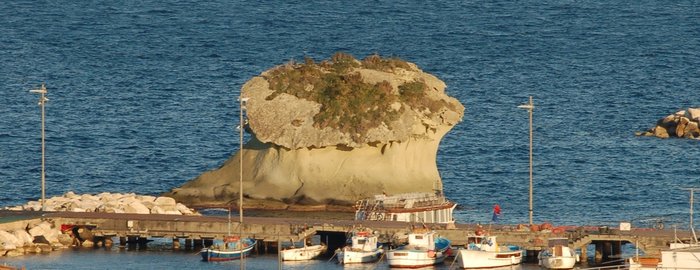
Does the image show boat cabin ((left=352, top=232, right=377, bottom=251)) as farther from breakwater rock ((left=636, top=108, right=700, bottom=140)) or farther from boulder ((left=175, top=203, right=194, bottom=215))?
breakwater rock ((left=636, top=108, right=700, bottom=140))

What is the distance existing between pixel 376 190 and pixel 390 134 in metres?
4.10

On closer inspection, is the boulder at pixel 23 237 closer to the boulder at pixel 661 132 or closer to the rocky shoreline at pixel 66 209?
the rocky shoreline at pixel 66 209

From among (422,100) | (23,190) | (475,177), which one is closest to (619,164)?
(475,177)

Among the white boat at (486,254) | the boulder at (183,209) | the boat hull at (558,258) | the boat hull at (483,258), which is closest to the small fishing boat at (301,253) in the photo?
the white boat at (486,254)

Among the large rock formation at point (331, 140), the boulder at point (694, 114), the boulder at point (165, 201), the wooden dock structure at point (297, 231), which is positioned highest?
the boulder at point (694, 114)

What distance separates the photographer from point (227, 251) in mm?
125000

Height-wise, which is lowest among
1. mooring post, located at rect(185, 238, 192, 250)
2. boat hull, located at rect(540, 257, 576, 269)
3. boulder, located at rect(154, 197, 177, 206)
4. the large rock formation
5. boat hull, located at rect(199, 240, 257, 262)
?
boat hull, located at rect(540, 257, 576, 269)

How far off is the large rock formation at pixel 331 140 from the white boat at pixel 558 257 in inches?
1025

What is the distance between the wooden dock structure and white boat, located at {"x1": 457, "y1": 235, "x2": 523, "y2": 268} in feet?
7.95

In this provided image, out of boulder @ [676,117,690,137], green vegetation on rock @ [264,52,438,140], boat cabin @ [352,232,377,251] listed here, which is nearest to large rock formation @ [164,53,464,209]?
green vegetation on rock @ [264,52,438,140]

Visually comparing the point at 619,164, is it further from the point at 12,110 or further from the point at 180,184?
the point at 12,110

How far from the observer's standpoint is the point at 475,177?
550ft

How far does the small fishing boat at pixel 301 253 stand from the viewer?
124688 millimetres

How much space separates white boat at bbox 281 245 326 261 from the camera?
124688 mm
